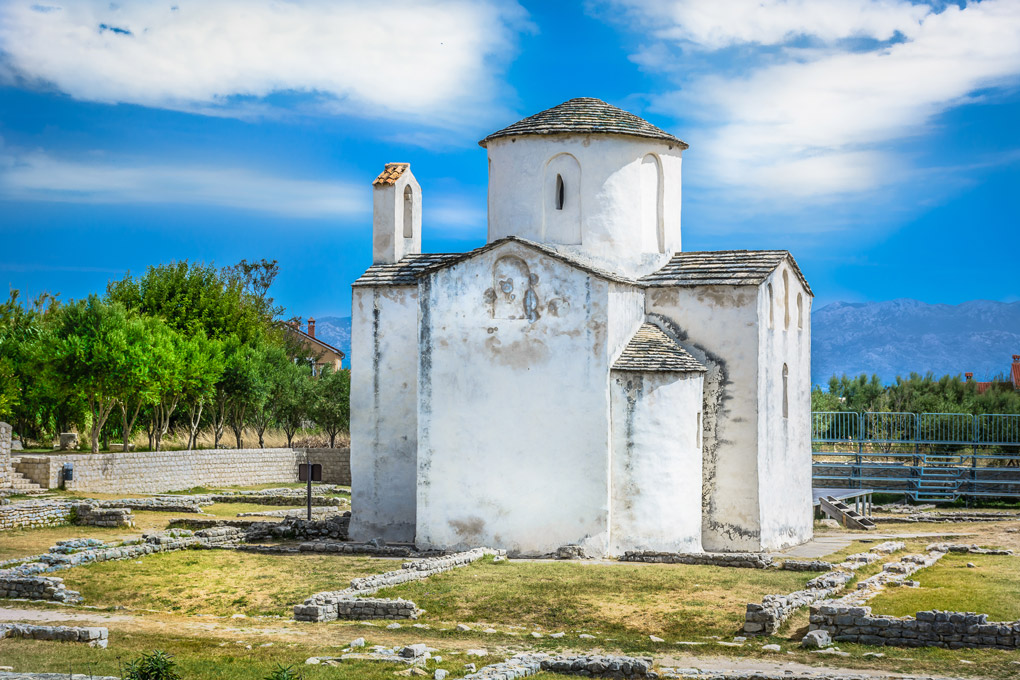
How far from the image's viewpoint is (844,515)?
2920 cm

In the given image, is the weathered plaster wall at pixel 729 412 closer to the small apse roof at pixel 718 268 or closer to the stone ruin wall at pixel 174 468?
the small apse roof at pixel 718 268

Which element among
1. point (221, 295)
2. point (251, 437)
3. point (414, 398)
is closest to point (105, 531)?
point (414, 398)

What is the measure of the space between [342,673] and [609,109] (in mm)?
16092

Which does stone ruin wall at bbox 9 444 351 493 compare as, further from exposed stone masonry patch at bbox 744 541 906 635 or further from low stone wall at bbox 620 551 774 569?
exposed stone masonry patch at bbox 744 541 906 635

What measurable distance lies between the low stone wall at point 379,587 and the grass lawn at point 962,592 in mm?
7041

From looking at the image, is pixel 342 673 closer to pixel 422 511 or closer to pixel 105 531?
pixel 422 511

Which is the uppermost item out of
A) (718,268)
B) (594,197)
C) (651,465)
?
(594,197)

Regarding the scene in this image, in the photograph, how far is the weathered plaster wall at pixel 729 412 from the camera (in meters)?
22.9

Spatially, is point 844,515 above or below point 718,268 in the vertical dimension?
below

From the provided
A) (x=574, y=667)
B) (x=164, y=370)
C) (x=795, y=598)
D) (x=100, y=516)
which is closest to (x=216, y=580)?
(x=574, y=667)

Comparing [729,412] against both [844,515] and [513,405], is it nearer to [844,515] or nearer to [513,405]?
[513,405]

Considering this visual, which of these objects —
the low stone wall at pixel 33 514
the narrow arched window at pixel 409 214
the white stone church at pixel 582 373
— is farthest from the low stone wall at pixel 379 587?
the low stone wall at pixel 33 514

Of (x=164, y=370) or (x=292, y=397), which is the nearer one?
(x=164, y=370)

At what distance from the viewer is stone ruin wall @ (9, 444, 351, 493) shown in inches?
1286
